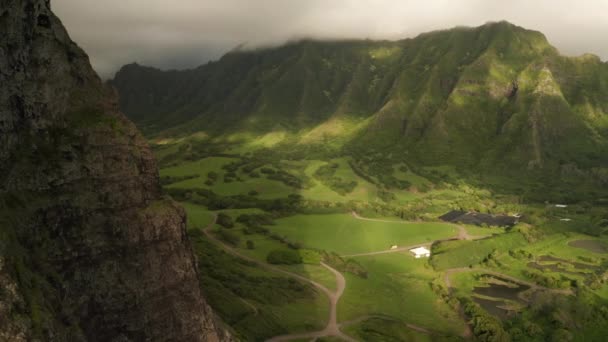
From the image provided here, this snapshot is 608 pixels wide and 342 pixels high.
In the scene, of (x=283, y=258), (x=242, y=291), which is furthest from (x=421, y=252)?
(x=242, y=291)

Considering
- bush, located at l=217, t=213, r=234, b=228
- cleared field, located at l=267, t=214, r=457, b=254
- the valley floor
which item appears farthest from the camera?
bush, located at l=217, t=213, r=234, b=228

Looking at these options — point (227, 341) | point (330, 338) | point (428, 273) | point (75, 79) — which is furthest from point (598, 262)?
point (75, 79)

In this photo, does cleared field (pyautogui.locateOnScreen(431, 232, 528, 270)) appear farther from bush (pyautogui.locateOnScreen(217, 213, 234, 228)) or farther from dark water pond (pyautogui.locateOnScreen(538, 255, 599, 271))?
bush (pyautogui.locateOnScreen(217, 213, 234, 228))

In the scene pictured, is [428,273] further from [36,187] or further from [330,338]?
[36,187]

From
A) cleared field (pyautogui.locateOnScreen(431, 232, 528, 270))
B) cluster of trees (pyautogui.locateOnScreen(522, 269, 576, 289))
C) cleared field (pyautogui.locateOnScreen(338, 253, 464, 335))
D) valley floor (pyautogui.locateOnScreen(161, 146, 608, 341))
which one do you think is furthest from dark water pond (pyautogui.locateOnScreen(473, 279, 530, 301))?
cleared field (pyautogui.locateOnScreen(431, 232, 528, 270))

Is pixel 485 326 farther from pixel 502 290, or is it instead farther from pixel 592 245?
pixel 592 245

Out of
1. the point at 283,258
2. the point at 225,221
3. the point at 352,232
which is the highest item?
the point at 225,221

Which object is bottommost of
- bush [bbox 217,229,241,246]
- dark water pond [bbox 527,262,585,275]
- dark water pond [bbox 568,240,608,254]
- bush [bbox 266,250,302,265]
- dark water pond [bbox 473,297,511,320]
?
dark water pond [bbox 568,240,608,254]
